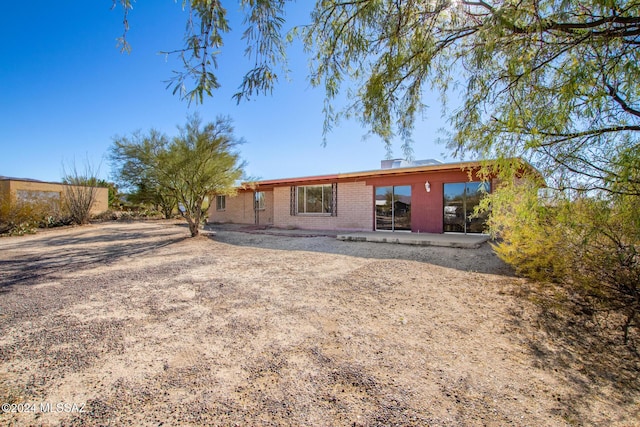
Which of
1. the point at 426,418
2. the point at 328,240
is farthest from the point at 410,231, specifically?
the point at 426,418

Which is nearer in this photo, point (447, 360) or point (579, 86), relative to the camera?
point (447, 360)

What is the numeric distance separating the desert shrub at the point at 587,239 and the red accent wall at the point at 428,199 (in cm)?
590

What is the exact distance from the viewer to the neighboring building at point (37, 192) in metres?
12.3

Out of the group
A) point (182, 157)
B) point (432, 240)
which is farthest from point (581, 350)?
point (182, 157)

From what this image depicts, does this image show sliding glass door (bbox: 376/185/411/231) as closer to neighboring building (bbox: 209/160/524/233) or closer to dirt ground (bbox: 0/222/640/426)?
neighboring building (bbox: 209/160/524/233)

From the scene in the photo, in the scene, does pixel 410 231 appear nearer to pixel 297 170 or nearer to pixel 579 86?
pixel 297 170

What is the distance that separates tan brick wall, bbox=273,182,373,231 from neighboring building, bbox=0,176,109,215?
11477 mm

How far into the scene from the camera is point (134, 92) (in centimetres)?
657

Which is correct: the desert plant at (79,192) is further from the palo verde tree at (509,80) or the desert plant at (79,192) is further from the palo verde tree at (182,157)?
the palo verde tree at (509,80)

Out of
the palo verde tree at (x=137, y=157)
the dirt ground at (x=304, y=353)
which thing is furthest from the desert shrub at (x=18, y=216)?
the dirt ground at (x=304, y=353)

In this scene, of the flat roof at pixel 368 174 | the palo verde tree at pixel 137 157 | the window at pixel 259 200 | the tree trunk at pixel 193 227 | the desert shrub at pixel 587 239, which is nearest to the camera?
the desert shrub at pixel 587 239

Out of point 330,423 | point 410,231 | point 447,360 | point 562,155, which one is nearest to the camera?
point 330,423

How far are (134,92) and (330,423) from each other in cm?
785

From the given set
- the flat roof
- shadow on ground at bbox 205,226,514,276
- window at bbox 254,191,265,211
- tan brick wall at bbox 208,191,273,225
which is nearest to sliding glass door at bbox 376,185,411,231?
the flat roof
